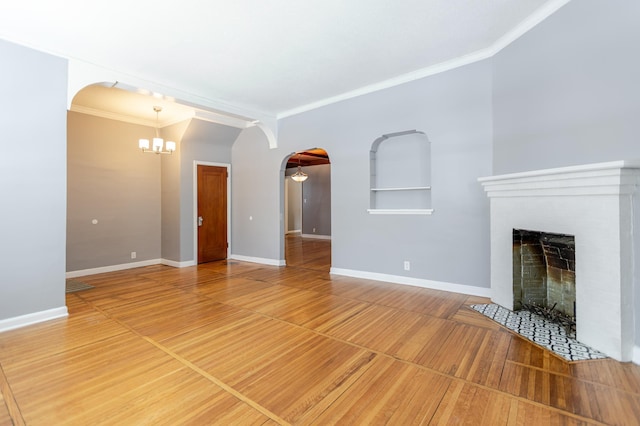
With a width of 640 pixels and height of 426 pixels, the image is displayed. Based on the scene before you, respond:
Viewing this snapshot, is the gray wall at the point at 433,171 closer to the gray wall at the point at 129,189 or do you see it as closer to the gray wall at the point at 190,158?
the gray wall at the point at 190,158

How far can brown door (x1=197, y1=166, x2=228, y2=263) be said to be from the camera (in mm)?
6688

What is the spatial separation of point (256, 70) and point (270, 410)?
399 centimetres

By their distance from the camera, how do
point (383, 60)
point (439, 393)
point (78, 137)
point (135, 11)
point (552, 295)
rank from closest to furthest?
point (439, 393) → point (135, 11) → point (552, 295) → point (383, 60) → point (78, 137)

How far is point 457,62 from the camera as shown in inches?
160

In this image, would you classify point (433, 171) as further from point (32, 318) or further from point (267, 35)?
point (32, 318)

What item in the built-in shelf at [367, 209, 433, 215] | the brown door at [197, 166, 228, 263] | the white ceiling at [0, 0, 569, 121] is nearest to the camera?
the white ceiling at [0, 0, 569, 121]

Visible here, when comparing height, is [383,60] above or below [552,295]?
above

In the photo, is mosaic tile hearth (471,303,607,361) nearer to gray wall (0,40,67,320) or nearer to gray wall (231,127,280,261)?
gray wall (231,127,280,261)

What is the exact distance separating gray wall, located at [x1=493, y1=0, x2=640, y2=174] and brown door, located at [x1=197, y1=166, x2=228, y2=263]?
5705 mm

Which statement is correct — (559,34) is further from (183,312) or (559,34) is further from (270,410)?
(183,312)

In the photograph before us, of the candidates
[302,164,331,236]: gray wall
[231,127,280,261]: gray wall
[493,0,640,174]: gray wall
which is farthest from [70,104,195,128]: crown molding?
[302,164,331,236]: gray wall

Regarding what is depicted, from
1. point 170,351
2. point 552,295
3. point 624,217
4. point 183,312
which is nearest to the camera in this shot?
point 624,217

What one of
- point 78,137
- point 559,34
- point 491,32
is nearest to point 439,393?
point 559,34

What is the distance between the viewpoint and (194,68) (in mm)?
4004
